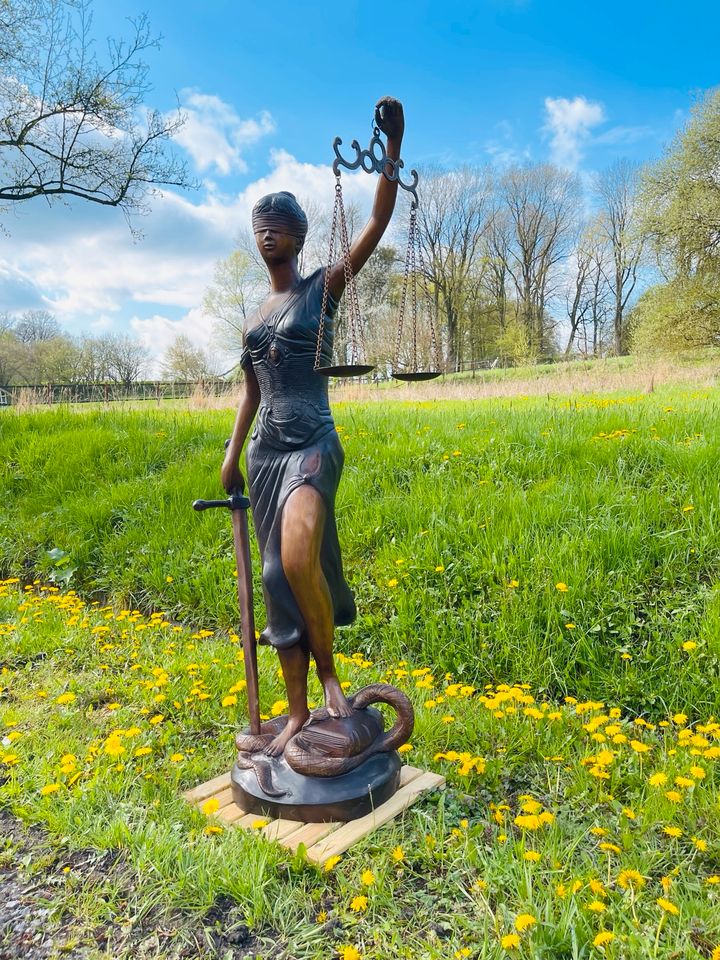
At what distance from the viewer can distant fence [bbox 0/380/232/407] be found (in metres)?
11.1

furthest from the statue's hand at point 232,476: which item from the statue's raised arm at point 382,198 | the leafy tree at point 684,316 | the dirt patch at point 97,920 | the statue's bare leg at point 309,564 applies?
the leafy tree at point 684,316

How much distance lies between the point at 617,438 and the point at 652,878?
4077mm

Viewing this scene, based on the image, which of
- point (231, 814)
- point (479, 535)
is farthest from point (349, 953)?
point (479, 535)

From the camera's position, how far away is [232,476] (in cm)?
299

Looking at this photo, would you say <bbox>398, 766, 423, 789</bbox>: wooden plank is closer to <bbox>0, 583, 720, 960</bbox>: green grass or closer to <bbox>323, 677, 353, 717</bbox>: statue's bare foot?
<bbox>0, 583, 720, 960</bbox>: green grass

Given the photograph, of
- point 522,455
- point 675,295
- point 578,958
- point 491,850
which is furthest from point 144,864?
point 675,295

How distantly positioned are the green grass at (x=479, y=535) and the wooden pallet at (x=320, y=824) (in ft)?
4.09

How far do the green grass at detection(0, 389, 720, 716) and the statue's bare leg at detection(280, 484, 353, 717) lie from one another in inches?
64.5

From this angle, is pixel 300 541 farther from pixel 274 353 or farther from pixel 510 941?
pixel 510 941

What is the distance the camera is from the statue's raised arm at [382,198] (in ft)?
7.59

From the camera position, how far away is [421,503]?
5266 mm

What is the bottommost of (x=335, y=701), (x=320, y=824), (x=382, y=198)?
(x=320, y=824)

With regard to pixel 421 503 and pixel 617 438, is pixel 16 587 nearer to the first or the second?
pixel 421 503

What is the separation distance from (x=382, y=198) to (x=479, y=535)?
2.81m
